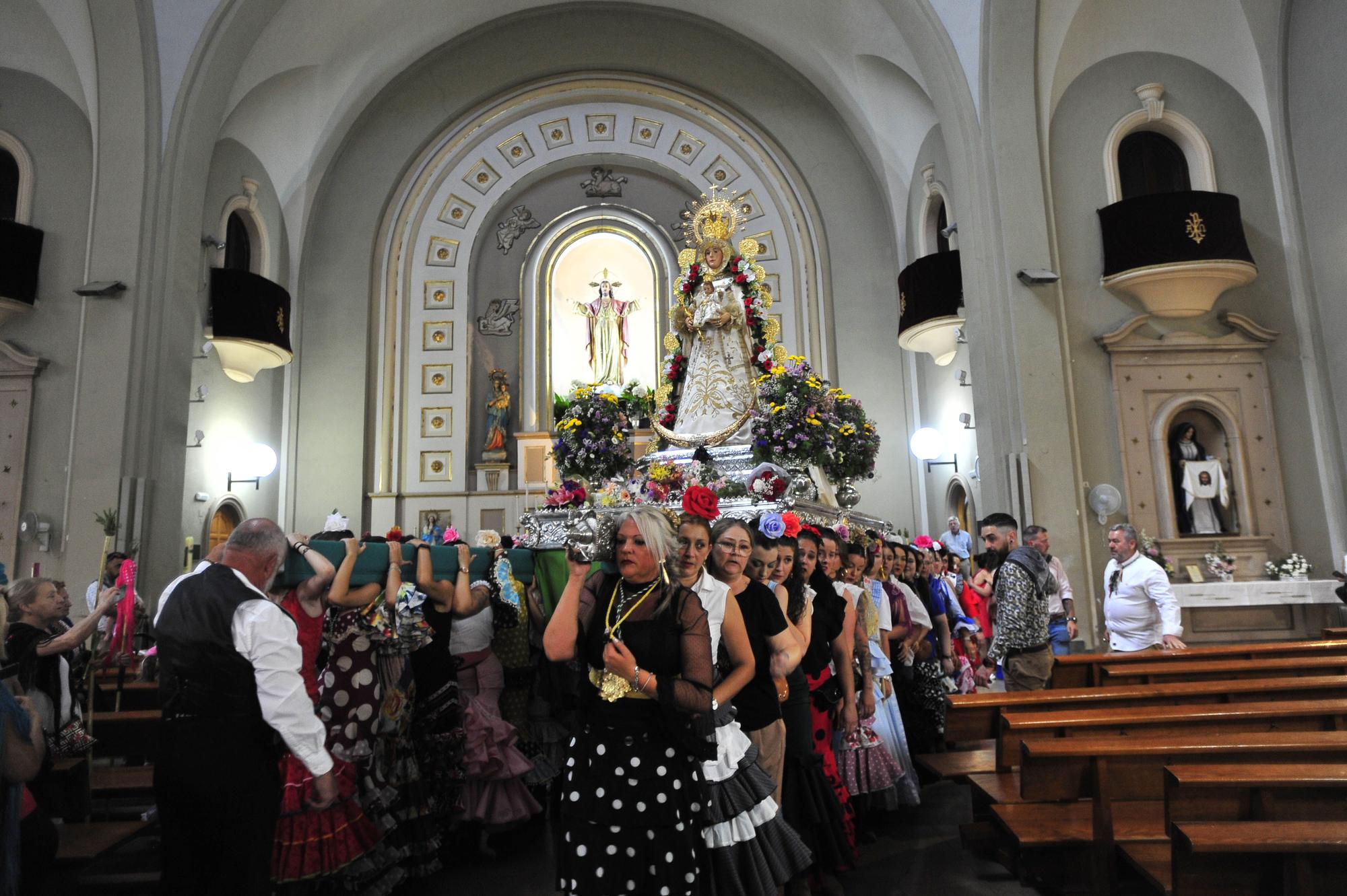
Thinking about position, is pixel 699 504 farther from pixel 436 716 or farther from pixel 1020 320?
pixel 1020 320

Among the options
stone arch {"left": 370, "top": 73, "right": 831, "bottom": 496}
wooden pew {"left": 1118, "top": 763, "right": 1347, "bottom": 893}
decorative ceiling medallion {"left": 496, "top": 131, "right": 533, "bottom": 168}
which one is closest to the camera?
wooden pew {"left": 1118, "top": 763, "right": 1347, "bottom": 893}

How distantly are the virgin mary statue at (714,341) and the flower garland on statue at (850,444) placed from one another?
1.00 meters

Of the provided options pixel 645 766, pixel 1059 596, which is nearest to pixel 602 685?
pixel 645 766

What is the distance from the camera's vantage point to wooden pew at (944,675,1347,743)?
4.35 meters

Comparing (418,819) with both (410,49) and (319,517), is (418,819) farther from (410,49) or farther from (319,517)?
(410,49)

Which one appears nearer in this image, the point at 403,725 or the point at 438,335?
the point at 403,725

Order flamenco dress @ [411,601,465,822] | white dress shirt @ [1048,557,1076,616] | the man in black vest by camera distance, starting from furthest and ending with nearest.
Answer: white dress shirt @ [1048,557,1076,616] < flamenco dress @ [411,601,465,822] < the man in black vest

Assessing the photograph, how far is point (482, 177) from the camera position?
590 inches

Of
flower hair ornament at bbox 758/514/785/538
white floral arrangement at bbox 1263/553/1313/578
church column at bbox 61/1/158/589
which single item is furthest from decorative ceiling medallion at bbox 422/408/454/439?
white floral arrangement at bbox 1263/553/1313/578

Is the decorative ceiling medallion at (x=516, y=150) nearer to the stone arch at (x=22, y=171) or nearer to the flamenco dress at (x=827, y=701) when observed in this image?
the stone arch at (x=22, y=171)

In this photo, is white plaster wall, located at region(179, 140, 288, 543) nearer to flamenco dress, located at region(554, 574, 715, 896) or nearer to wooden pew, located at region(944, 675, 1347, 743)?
flamenco dress, located at region(554, 574, 715, 896)

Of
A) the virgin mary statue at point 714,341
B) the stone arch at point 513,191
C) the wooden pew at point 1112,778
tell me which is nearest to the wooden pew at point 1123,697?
the wooden pew at point 1112,778

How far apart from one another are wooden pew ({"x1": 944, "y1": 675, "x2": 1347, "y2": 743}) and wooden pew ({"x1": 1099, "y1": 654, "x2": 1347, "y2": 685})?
344 mm

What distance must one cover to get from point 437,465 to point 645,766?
11.7m
